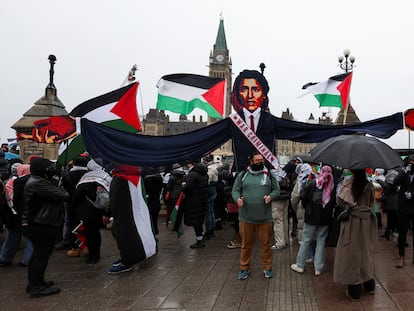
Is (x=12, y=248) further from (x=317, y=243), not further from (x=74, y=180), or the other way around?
(x=317, y=243)

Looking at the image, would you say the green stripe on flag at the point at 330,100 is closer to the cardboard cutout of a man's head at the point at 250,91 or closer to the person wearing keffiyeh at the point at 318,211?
the cardboard cutout of a man's head at the point at 250,91

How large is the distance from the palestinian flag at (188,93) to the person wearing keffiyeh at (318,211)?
2.39 m

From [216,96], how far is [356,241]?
142 inches

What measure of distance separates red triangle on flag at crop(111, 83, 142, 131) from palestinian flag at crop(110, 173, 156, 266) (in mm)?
981

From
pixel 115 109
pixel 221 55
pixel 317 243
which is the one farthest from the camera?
pixel 221 55

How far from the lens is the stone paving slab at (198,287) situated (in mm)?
4484

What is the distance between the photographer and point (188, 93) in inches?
275

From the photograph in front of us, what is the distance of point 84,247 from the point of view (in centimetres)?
706

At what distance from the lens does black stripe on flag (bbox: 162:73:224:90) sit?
6.99 m

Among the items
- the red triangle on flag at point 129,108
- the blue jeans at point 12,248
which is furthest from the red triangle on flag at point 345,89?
the blue jeans at point 12,248

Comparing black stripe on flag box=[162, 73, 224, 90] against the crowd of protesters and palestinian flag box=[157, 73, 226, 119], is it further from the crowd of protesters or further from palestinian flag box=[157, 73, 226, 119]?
the crowd of protesters

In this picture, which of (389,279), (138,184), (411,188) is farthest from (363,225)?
(138,184)

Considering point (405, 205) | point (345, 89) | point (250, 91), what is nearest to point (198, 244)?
point (250, 91)

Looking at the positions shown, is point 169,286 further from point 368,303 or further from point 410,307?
point 410,307
